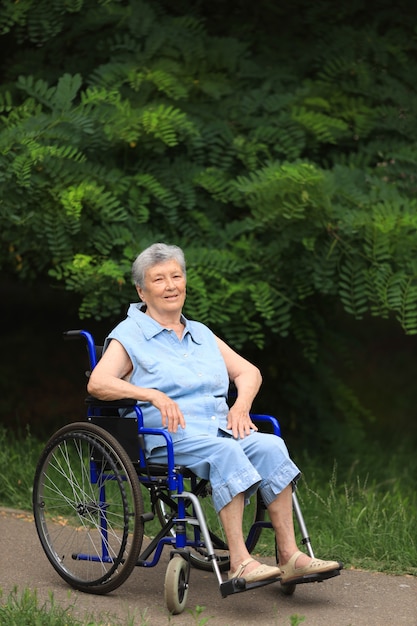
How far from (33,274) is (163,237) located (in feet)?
3.04

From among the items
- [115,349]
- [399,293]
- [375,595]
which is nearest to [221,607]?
[375,595]

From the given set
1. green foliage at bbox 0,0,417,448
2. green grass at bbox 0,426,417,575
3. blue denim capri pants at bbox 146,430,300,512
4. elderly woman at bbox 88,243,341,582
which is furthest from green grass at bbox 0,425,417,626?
green foliage at bbox 0,0,417,448

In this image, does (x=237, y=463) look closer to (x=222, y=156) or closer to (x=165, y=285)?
(x=165, y=285)

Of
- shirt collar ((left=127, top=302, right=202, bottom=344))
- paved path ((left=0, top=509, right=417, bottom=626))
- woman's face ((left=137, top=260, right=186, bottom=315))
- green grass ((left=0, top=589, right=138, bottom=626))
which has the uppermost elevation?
woman's face ((left=137, top=260, right=186, bottom=315))

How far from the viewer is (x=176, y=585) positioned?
431cm

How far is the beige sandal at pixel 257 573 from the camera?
14.0 feet

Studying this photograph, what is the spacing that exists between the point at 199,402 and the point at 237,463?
0.38m

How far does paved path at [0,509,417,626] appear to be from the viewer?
4340mm

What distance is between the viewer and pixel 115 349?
469 centimetres

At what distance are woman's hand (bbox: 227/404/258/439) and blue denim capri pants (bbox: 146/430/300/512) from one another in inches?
1.4

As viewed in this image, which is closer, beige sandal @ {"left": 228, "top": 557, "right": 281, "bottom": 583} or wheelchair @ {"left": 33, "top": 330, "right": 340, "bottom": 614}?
beige sandal @ {"left": 228, "top": 557, "right": 281, "bottom": 583}

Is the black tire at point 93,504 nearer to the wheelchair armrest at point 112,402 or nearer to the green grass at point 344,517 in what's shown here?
the wheelchair armrest at point 112,402

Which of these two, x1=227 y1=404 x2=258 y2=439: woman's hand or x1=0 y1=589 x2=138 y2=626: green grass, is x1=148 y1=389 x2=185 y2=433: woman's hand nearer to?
x1=227 y1=404 x2=258 y2=439: woman's hand

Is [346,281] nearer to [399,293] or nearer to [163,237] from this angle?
[399,293]
